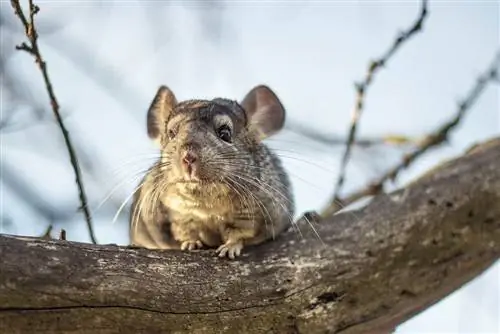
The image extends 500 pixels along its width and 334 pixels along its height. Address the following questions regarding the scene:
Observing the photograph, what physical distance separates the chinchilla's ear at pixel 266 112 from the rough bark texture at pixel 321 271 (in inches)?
52.2

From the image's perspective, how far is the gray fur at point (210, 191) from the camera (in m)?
4.01

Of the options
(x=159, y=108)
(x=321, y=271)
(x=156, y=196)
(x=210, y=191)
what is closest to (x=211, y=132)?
(x=210, y=191)

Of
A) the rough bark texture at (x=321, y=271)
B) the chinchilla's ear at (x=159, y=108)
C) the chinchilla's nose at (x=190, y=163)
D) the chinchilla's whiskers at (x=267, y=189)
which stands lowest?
the rough bark texture at (x=321, y=271)

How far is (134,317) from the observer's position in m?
3.12

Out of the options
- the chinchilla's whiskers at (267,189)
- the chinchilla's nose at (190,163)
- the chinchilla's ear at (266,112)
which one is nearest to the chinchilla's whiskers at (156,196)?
the chinchilla's nose at (190,163)

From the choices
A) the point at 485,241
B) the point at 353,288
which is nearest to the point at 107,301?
the point at 353,288

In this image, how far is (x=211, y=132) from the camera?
4.22 meters

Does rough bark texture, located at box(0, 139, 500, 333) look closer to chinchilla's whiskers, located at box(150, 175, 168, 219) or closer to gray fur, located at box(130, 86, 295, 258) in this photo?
gray fur, located at box(130, 86, 295, 258)

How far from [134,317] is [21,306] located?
1.47ft

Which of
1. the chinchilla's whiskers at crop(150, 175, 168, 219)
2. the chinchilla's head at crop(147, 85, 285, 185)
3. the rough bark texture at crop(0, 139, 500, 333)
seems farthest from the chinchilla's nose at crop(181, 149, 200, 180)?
the rough bark texture at crop(0, 139, 500, 333)

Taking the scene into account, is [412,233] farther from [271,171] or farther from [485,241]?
[271,171]

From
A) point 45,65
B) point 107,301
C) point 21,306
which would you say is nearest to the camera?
point 21,306

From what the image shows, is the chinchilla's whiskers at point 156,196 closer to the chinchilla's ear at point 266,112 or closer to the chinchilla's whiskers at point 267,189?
the chinchilla's whiskers at point 267,189

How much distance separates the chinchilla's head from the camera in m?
3.95
